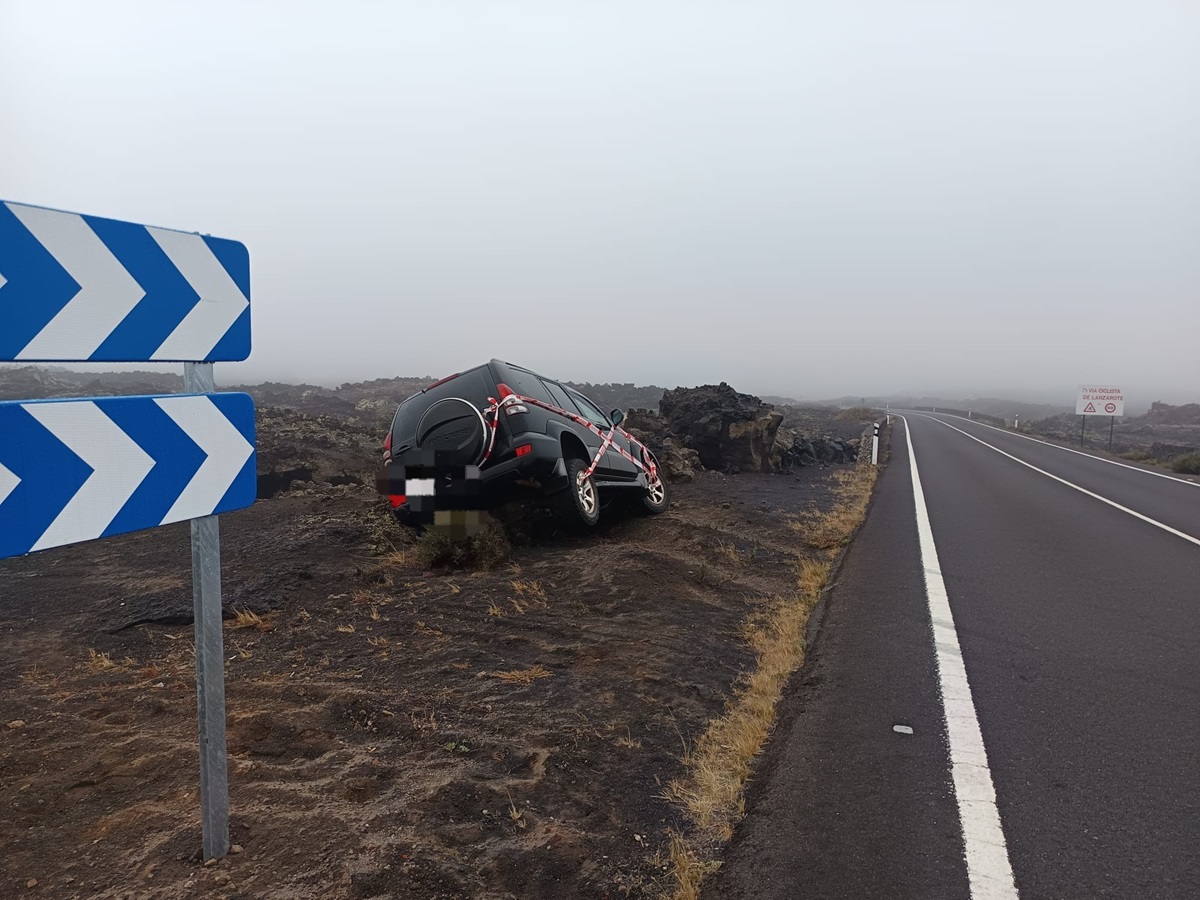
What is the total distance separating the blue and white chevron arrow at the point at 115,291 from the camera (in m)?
1.93

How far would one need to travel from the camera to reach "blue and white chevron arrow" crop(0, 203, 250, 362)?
76.0 inches

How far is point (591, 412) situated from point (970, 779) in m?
6.30

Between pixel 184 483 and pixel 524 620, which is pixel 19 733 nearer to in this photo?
pixel 184 483

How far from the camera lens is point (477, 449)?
6629mm

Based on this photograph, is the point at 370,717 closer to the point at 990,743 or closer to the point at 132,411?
the point at 132,411

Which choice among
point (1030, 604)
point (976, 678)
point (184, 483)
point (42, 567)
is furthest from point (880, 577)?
point (42, 567)

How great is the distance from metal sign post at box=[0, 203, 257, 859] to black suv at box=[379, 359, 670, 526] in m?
4.12

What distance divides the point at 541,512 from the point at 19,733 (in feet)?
16.8

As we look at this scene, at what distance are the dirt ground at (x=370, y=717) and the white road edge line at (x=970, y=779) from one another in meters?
1.17

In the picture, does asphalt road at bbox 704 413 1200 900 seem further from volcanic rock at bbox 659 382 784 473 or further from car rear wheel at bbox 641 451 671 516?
volcanic rock at bbox 659 382 784 473

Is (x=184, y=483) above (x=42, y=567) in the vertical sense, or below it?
above

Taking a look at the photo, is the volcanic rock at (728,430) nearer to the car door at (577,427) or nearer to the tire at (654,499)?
the tire at (654,499)

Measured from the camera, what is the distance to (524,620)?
539 centimetres

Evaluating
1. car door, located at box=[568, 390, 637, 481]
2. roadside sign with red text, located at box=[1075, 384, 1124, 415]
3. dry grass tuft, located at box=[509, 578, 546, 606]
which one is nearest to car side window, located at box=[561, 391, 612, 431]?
car door, located at box=[568, 390, 637, 481]
